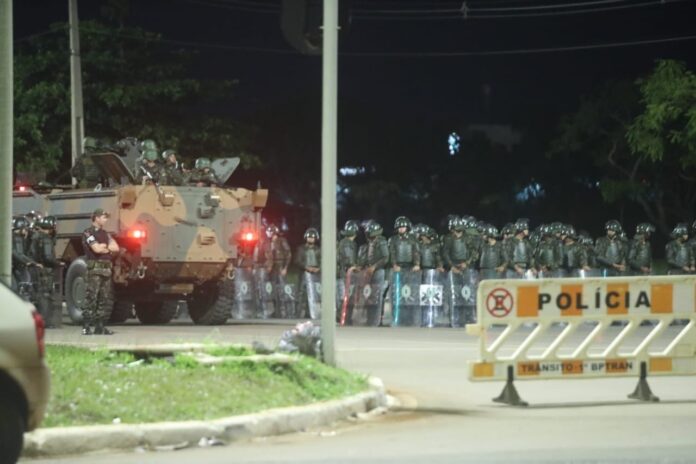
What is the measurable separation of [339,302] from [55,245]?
18.3 ft

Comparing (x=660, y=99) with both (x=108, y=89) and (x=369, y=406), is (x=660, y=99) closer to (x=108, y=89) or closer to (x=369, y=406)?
(x=108, y=89)

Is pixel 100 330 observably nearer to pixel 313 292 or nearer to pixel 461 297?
pixel 313 292

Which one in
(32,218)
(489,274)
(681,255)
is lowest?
(489,274)

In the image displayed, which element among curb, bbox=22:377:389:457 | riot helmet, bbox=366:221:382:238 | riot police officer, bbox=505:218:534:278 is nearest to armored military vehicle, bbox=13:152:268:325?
riot helmet, bbox=366:221:382:238

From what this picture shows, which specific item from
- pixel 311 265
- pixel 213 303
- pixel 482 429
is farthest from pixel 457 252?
pixel 482 429

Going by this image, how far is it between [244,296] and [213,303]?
2834mm

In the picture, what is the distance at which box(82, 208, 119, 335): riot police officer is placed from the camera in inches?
873

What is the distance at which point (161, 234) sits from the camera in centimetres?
2498

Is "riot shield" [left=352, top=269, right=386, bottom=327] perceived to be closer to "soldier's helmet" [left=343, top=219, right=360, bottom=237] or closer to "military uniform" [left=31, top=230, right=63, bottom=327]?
"soldier's helmet" [left=343, top=219, right=360, bottom=237]

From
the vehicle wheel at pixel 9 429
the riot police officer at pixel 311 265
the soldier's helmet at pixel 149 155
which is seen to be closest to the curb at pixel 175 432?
the vehicle wheel at pixel 9 429

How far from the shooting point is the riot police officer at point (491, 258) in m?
27.9

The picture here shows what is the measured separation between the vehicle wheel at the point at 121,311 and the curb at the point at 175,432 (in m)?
14.4

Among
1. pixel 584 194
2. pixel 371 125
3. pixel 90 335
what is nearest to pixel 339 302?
pixel 90 335

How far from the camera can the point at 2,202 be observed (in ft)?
44.1
